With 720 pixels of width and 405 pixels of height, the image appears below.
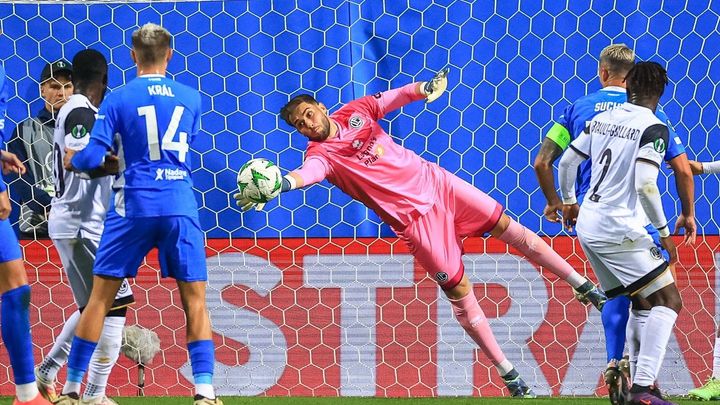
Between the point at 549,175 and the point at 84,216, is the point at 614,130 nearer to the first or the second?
the point at 549,175

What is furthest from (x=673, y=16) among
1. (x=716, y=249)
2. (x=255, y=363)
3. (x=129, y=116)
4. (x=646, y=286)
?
(x=129, y=116)

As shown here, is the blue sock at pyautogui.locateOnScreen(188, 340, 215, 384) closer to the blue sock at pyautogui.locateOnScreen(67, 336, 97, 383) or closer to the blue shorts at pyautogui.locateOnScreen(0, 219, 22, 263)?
the blue sock at pyautogui.locateOnScreen(67, 336, 97, 383)

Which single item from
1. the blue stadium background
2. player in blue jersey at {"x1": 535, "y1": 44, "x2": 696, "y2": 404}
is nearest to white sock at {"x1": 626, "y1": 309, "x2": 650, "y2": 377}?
player in blue jersey at {"x1": 535, "y1": 44, "x2": 696, "y2": 404}

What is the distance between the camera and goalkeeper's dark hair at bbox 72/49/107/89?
17.9ft

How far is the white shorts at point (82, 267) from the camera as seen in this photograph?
5.43 meters

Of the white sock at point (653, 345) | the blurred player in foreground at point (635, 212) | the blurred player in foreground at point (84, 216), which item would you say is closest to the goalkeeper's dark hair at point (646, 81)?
the blurred player in foreground at point (635, 212)

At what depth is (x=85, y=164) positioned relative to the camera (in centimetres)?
476

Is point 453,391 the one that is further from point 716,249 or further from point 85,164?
point 85,164

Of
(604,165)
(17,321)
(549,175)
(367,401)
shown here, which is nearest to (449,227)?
(549,175)

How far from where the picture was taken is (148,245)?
190 inches

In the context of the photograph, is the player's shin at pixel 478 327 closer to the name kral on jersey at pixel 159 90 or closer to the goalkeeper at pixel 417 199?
the goalkeeper at pixel 417 199

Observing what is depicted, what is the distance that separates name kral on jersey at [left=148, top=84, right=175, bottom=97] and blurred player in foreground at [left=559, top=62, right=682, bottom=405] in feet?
6.26

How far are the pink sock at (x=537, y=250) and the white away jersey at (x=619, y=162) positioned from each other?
102 cm

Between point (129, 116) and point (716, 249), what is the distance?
12.3 ft
